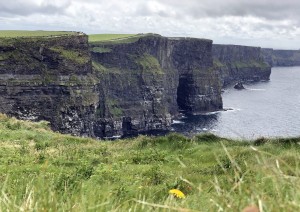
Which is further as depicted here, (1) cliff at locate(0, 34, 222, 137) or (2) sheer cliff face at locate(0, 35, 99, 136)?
(1) cliff at locate(0, 34, 222, 137)

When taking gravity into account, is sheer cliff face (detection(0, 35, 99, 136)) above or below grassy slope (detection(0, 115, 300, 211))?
below

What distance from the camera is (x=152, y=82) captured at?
485 ft

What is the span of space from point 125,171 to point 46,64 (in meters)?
86.3

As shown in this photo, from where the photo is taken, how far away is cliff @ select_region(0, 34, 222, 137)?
305 feet

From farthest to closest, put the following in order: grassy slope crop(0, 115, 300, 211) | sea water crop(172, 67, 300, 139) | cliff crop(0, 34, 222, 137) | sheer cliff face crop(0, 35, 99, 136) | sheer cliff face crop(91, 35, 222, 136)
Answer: sheer cliff face crop(91, 35, 222, 136) → sea water crop(172, 67, 300, 139) → cliff crop(0, 34, 222, 137) → sheer cliff face crop(0, 35, 99, 136) → grassy slope crop(0, 115, 300, 211)

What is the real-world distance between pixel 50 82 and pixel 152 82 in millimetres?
56184

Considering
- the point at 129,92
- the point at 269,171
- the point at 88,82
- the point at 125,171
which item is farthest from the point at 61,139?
the point at 129,92

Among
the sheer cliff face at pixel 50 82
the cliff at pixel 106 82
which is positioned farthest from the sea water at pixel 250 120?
the sheer cliff face at pixel 50 82

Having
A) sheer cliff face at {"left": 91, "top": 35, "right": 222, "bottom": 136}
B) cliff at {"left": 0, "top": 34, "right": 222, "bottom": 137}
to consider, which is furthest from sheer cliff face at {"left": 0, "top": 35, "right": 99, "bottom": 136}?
sheer cliff face at {"left": 91, "top": 35, "right": 222, "bottom": 136}

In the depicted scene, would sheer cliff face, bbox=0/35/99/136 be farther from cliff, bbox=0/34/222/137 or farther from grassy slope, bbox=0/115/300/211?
grassy slope, bbox=0/115/300/211

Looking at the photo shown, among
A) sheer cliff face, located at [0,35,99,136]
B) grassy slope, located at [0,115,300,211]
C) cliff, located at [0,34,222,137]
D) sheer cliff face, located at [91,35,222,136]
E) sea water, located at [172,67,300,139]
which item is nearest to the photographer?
grassy slope, located at [0,115,300,211]

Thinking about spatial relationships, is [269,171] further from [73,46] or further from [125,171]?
[73,46]

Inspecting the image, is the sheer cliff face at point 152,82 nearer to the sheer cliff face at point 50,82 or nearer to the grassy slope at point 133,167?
the sheer cliff face at point 50,82

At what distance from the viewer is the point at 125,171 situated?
14.4 metres
